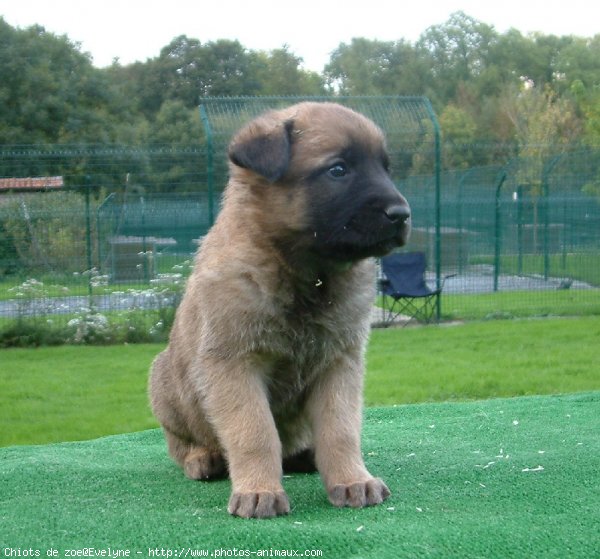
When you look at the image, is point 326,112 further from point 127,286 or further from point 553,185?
point 553,185

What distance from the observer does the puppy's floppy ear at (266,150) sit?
155 inches

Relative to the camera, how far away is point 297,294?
12.9ft

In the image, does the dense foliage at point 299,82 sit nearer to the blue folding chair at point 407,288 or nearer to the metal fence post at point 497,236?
the metal fence post at point 497,236

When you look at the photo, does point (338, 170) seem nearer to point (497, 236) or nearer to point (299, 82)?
point (497, 236)

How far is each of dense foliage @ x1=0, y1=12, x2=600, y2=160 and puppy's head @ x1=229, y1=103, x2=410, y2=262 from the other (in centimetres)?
2537

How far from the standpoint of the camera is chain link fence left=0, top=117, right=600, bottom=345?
14.8m

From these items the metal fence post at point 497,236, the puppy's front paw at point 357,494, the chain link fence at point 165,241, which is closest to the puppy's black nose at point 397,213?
the puppy's front paw at point 357,494

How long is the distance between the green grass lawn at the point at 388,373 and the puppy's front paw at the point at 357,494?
218 inches

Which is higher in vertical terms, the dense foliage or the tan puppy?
the dense foliage

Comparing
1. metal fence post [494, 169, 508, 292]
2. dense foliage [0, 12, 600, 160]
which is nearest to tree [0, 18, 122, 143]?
dense foliage [0, 12, 600, 160]

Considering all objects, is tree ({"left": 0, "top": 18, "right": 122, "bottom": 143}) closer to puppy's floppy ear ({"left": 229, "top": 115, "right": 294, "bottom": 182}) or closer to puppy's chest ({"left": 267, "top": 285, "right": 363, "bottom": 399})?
puppy's floppy ear ({"left": 229, "top": 115, "right": 294, "bottom": 182})

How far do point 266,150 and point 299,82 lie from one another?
139 feet

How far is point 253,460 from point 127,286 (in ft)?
38.7

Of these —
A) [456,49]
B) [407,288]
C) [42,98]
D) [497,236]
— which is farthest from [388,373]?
[456,49]
